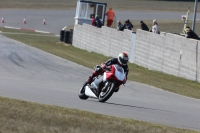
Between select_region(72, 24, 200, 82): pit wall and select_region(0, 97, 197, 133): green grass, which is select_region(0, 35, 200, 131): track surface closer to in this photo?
select_region(0, 97, 197, 133): green grass

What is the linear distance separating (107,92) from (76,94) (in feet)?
6.34

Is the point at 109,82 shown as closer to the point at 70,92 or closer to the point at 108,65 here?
the point at 108,65

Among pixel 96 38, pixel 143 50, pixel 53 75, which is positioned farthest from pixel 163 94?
pixel 96 38

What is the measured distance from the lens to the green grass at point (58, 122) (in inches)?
318

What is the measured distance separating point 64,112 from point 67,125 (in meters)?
Result: 1.45

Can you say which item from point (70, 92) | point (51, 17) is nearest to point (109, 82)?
point (70, 92)

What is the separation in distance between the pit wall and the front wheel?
8.74m

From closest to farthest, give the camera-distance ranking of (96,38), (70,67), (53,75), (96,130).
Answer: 1. (96,130)
2. (53,75)
3. (70,67)
4. (96,38)

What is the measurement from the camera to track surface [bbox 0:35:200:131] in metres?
11.9

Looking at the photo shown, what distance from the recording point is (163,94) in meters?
17.3

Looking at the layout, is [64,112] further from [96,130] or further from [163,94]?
[163,94]

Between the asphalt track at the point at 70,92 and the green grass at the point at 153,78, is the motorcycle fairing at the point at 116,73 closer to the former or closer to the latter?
the asphalt track at the point at 70,92

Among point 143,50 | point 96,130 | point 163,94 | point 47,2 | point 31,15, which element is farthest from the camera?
point 47,2

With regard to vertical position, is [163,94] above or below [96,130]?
below
